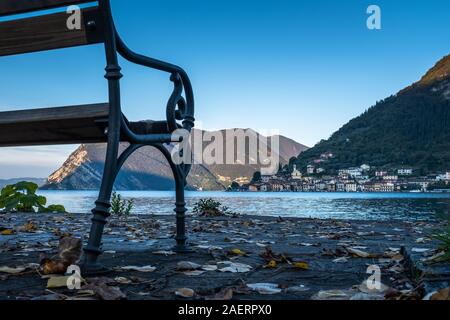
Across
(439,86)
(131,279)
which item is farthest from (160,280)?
(439,86)

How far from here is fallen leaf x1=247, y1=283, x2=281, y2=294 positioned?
73.4 inches

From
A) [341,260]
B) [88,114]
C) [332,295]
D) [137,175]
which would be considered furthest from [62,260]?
[137,175]

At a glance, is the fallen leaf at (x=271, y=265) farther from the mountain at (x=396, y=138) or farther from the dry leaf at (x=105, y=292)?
the mountain at (x=396, y=138)

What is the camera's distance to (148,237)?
4316 mm

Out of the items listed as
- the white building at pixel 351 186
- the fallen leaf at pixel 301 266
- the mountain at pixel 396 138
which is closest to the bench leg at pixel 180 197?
the fallen leaf at pixel 301 266

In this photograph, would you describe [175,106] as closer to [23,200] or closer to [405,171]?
[23,200]

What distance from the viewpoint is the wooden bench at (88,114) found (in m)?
2.25

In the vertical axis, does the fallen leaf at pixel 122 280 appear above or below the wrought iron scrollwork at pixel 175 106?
below

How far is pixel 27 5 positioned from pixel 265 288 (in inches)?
73.6

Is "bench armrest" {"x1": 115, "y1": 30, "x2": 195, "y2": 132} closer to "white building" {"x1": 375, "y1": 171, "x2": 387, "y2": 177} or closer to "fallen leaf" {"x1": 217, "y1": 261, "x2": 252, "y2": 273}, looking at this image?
"fallen leaf" {"x1": 217, "y1": 261, "x2": 252, "y2": 273}

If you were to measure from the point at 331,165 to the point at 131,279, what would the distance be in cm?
10298

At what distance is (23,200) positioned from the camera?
910cm

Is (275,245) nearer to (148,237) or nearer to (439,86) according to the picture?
(148,237)

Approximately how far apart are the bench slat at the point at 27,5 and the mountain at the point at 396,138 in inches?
3986
